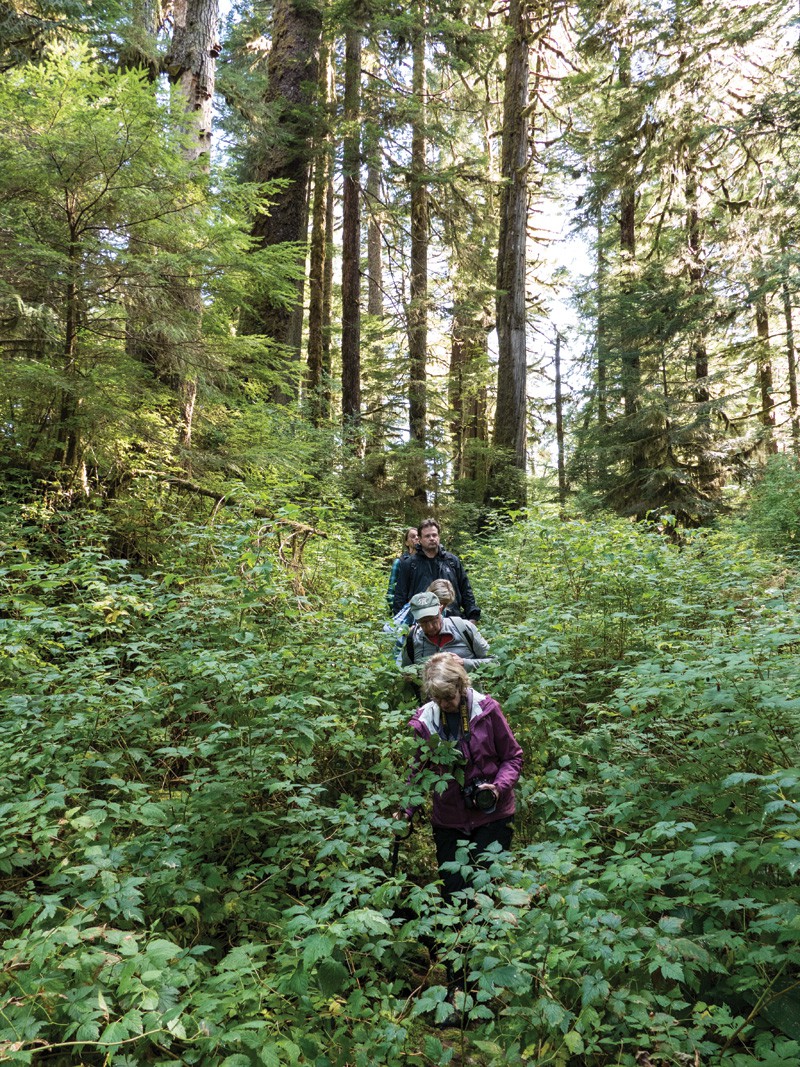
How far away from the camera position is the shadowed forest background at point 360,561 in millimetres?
2445

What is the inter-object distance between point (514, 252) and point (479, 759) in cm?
1157

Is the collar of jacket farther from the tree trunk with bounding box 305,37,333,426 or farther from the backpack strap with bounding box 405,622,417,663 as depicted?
the tree trunk with bounding box 305,37,333,426

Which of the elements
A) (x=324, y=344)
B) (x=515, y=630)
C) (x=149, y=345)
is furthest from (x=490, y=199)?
(x=515, y=630)

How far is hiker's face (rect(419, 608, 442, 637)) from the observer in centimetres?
466

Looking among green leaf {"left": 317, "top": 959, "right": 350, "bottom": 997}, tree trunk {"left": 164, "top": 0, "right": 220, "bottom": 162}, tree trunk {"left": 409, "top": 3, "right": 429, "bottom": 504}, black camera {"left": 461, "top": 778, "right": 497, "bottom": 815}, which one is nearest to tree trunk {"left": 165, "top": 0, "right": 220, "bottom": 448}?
tree trunk {"left": 164, "top": 0, "right": 220, "bottom": 162}

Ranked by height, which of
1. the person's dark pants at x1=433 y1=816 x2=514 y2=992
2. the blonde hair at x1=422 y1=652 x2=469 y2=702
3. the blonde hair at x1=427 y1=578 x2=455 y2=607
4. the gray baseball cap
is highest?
the blonde hair at x1=427 y1=578 x2=455 y2=607

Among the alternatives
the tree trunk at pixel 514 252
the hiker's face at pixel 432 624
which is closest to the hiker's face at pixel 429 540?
the hiker's face at pixel 432 624

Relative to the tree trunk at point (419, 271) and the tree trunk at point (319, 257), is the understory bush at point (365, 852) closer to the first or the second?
the tree trunk at point (419, 271)

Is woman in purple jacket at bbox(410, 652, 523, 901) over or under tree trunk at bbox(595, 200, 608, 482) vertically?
under

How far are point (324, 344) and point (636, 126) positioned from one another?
8711mm

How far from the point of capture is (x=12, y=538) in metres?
5.71

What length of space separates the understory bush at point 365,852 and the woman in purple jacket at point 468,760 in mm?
224

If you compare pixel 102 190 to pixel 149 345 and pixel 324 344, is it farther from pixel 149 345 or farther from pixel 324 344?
pixel 324 344

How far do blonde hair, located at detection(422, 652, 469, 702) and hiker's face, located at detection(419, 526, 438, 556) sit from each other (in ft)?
8.46
